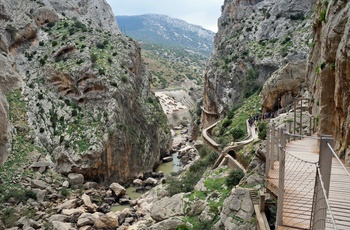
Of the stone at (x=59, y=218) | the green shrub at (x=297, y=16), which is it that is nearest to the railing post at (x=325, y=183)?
the stone at (x=59, y=218)

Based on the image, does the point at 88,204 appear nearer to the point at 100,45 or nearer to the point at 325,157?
the point at 100,45

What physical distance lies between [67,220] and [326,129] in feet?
69.2

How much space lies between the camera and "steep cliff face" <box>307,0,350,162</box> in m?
9.43

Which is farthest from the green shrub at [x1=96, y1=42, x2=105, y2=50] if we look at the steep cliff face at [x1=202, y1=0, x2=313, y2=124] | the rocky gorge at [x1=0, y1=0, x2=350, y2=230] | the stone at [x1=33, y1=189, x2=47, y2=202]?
the stone at [x1=33, y1=189, x2=47, y2=202]

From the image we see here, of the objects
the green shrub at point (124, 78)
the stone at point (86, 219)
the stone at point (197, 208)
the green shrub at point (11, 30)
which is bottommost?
the stone at point (86, 219)

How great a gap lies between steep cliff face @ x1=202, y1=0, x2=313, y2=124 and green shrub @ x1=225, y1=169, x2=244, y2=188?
81.8ft

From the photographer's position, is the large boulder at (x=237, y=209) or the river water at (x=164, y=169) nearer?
the large boulder at (x=237, y=209)

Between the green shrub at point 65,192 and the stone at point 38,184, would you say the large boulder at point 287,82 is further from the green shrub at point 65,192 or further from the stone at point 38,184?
the stone at point 38,184

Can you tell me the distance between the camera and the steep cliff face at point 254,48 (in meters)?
41.8

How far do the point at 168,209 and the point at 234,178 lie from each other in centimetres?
457

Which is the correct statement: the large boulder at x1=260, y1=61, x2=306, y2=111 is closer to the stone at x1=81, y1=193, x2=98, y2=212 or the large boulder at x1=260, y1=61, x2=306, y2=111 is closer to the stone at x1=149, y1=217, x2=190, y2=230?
the stone at x1=149, y1=217, x2=190, y2=230

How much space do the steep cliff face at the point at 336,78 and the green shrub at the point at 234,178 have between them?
23.1 ft

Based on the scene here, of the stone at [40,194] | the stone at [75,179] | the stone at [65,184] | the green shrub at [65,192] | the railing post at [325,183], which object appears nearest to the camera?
the railing post at [325,183]

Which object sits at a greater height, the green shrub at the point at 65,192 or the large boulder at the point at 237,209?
the large boulder at the point at 237,209
